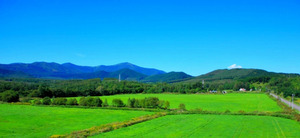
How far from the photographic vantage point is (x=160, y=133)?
119 feet

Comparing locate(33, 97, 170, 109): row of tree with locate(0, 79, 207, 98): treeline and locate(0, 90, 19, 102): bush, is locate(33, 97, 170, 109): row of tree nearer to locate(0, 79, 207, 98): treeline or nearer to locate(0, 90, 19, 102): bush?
locate(0, 90, 19, 102): bush

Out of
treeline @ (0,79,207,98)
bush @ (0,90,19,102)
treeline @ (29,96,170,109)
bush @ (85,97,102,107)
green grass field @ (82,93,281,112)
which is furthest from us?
treeline @ (0,79,207,98)

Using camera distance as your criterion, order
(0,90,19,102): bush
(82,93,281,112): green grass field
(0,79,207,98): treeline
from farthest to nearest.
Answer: (0,79,207,98): treeline → (0,90,19,102): bush → (82,93,281,112): green grass field

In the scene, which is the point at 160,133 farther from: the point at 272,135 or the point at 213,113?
the point at 213,113

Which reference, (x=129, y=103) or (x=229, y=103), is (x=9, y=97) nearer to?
(x=129, y=103)

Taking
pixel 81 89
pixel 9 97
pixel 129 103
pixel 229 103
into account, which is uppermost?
pixel 81 89

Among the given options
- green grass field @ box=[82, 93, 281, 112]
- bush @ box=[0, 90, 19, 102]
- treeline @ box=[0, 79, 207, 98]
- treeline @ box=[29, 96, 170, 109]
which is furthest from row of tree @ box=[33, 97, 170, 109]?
treeline @ box=[0, 79, 207, 98]

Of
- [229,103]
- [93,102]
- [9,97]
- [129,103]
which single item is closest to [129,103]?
[129,103]

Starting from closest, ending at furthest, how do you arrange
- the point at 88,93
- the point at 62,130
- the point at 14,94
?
the point at 62,130 → the point at 14,94 → the point at 88,93

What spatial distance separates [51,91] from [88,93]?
2384cm

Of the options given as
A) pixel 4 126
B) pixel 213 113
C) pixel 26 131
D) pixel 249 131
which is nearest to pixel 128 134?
pixel 26 131

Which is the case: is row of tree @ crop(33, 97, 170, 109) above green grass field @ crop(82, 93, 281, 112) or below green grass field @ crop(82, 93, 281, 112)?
above

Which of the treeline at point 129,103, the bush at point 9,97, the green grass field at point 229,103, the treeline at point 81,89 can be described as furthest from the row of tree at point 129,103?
the treeline at point 81,89

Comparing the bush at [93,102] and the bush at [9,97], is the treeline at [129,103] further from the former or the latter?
A: the bush at [9,97]
